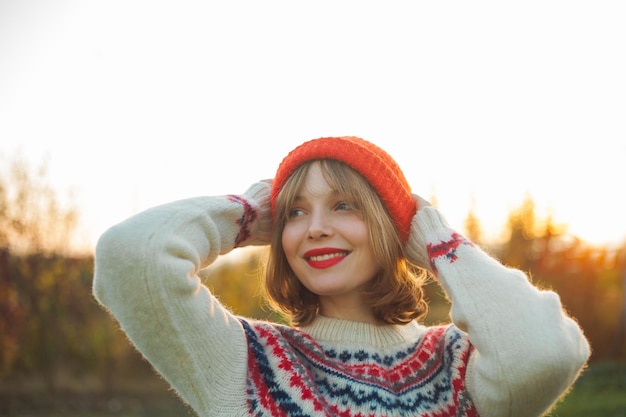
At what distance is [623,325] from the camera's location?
10961mm

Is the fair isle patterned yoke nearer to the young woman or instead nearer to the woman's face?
the young woman

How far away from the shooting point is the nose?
86.1 inches

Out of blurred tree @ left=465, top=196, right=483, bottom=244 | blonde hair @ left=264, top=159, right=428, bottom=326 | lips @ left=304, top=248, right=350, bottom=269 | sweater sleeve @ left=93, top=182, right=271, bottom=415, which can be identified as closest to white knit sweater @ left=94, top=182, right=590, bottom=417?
sweater sleeve @ left=93, top=182, right=271, bottom=415

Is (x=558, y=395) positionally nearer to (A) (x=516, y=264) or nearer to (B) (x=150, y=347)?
(B) (x=150, y=347)

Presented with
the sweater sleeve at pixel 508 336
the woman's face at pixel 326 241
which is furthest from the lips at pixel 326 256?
the sweater sleeve at pixel 508 336

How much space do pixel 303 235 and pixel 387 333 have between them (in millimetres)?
484

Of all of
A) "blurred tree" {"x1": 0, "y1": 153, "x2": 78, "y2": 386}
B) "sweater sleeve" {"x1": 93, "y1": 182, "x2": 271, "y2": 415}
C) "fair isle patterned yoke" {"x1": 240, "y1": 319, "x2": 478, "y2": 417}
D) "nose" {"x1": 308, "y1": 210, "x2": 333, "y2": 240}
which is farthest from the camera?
"blurred tree" {"x1": 0, "y1": 153, "x2": 78, "y2": 386}

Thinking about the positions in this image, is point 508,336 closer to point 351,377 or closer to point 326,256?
point 351,377

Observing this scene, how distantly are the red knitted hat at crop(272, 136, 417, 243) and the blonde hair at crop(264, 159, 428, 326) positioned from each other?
0.03 meters

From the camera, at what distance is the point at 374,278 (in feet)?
7.90

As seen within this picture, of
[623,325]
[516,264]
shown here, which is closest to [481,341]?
[516,264]

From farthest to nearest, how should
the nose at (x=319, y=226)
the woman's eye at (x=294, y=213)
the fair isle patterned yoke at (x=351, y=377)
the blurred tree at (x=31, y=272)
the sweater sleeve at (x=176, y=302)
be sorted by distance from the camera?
the blurred tree at (x=31, y=272)
the woman's eye at (x=294, y=213)
the nose at (x=319, y=226)
the fair isle patterned yoke at (x=351, y=377)
the sweater sleeve at (x=176, y=302)

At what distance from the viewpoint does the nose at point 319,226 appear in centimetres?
219

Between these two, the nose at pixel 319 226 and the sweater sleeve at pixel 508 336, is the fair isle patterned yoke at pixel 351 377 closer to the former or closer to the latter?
the sweater sleeve at pixel 508 336
